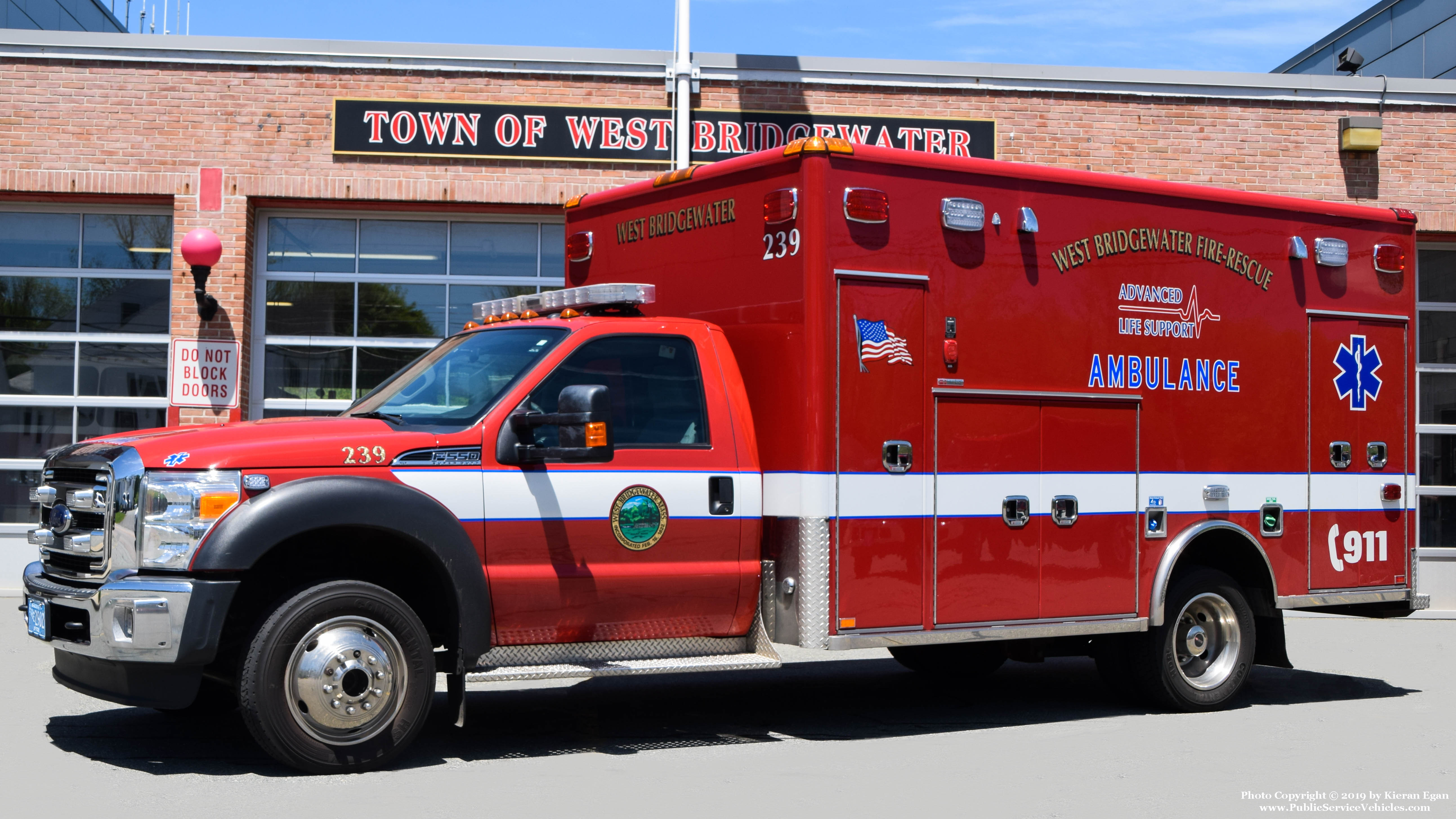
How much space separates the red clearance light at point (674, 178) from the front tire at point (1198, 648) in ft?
12.5

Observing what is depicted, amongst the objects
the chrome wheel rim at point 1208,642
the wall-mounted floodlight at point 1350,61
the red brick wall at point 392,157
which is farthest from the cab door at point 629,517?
the wall-mounted floodlight at point 1350,61

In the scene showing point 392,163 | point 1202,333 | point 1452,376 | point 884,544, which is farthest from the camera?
point 1452,376

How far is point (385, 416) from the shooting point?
6.95 meters

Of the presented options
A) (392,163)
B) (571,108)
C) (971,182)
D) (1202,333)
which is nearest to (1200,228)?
(1202,333)

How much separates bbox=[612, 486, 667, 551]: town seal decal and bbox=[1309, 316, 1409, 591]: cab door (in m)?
4.44

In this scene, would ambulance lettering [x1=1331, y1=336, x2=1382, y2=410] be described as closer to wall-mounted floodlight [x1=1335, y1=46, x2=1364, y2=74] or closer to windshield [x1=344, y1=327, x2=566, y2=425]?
windshield [x1=344, y1=327, x2=566, y2=425]

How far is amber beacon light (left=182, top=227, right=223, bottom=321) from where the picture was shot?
14.2 meters

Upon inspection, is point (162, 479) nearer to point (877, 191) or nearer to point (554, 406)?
point (554, 406)

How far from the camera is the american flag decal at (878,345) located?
728 cm

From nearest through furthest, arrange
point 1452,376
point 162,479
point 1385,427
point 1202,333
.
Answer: point 162,479 → point 1202,333 → point 1385,427 → point 1452,376

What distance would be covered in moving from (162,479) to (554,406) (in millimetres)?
1782

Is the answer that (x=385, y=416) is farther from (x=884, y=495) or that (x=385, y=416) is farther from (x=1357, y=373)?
(x=1357, y=373)

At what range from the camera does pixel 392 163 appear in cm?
1493

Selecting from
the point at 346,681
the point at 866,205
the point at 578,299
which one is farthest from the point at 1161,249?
the point at 346,681
